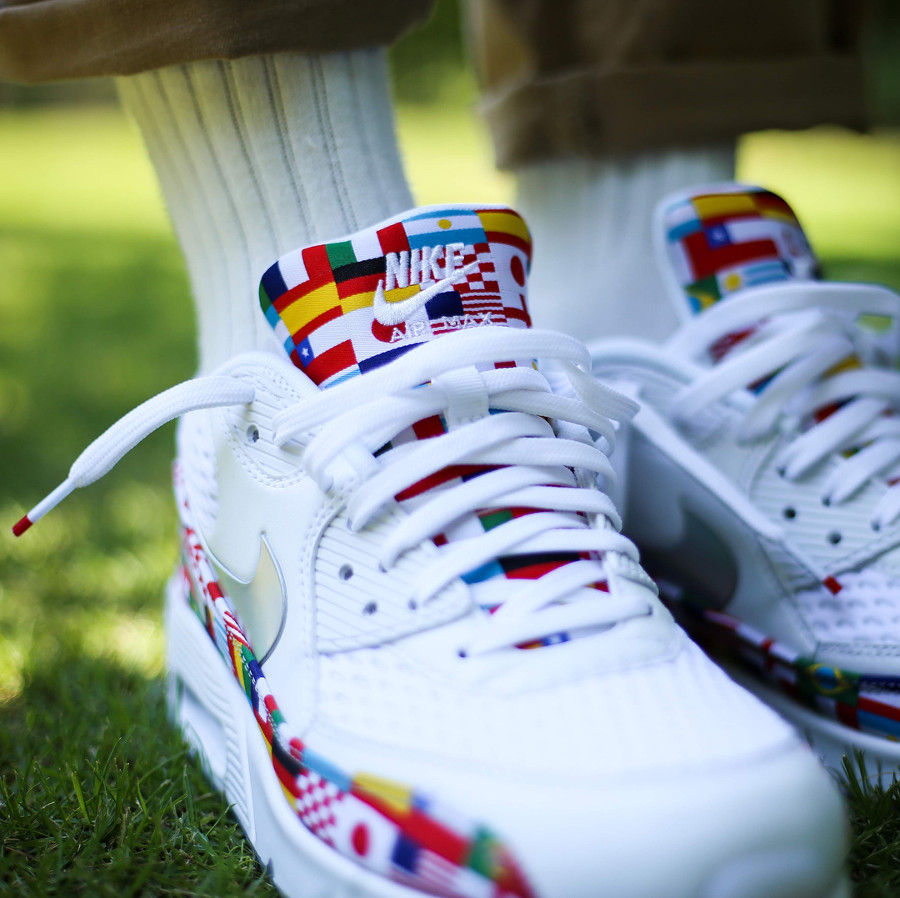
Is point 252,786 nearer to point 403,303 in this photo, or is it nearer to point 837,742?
point 403,303

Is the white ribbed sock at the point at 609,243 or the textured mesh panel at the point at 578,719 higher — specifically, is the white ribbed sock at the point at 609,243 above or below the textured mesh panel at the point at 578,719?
above

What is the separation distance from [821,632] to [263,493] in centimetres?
60

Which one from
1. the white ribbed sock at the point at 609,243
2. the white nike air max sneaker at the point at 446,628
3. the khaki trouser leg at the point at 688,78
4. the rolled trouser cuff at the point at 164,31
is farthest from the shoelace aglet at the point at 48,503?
the khaki trouser leg at the point at 688,78

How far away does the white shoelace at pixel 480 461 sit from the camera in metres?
0.73

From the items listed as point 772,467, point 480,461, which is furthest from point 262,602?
point 772,467

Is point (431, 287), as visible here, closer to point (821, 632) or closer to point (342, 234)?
point (342, 234)

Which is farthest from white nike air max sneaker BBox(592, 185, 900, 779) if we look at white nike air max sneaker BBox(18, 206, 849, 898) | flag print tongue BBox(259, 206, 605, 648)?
flag print tongue BBox(259, 206, 605, 648)

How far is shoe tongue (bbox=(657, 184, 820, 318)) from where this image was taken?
115 cm

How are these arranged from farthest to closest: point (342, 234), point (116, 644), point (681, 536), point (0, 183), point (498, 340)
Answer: point (0, 183), point (116, 644), point (681, 536), point (342, 234), point (498, 340)

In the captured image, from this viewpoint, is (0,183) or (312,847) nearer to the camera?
(312,847)

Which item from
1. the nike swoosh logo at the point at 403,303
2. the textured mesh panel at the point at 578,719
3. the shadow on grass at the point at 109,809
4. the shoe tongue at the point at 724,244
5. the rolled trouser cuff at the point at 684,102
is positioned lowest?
the shadow on grass at the point at 109,809

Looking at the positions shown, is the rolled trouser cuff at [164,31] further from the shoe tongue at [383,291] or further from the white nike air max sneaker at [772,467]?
the white nike air max sneaker at [772,467]

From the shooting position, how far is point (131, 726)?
3.29 ft

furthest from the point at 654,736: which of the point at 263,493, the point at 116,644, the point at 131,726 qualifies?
the point at 116,644
